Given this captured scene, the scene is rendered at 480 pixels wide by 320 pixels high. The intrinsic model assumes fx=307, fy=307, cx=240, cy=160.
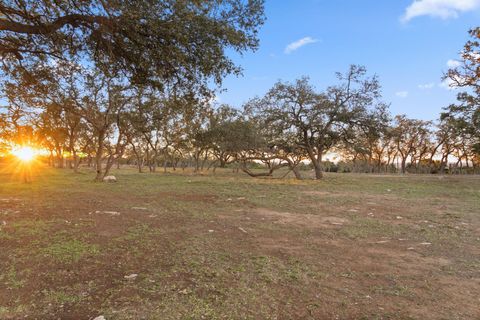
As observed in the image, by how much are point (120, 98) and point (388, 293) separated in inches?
819

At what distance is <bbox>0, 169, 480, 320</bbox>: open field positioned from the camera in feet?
11.5

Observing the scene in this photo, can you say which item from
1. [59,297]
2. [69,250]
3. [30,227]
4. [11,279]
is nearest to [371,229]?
[69,250]

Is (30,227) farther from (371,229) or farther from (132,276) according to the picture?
(371,229)

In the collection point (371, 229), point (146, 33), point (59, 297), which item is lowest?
point (59, 297)

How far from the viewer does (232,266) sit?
4855 millimetres

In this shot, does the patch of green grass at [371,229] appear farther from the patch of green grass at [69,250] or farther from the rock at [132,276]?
the patch of green grass at [69,250]

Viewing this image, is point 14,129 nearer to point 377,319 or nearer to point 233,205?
point 233,205

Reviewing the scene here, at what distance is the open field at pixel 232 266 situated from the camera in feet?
11.5

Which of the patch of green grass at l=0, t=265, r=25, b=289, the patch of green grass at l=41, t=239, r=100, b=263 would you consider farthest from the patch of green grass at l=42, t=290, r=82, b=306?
the patch of green grass at l=41, t=239, r=100, b=263

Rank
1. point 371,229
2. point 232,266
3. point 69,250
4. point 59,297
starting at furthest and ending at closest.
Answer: point 371,229
point 69,250
point 232,266
point 59,297

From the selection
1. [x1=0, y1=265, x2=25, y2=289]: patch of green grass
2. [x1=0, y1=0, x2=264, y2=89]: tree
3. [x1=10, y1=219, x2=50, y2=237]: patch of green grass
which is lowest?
[x1=0, y1=265, x2=25, y2=289]: patch of green grass

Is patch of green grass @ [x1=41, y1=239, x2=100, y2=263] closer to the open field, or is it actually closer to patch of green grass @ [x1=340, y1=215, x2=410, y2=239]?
the open field

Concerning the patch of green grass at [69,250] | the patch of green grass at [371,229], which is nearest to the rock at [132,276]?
the patch of green grass at [69,250]

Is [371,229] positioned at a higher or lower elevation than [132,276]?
higher
